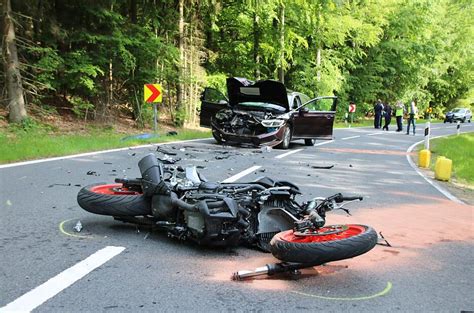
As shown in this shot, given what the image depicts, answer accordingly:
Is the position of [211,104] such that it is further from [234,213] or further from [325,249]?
[325,249]

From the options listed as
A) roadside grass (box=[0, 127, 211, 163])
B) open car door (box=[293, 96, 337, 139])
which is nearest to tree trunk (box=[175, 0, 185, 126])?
roadside grass (box=[0, 127, 211, 163])

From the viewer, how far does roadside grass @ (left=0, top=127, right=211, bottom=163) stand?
10.8 metres

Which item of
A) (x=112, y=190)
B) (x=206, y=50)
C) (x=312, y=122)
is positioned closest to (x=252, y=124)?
(x=312, y=122)

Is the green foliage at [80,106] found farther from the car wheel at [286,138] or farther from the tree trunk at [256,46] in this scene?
the tree trunk at [256,46]

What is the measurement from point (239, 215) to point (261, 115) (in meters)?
10.0

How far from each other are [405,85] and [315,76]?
16380 mm

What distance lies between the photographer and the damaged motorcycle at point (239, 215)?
3943 millimetres

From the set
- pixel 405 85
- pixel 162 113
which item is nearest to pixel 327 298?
pixel 162 113

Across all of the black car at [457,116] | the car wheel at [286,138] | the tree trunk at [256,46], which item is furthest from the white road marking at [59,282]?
the black car at [457,116]

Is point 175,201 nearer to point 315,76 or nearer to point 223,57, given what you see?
point 223,57

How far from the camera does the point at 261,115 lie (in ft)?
47.0

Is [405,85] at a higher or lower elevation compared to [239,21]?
lower

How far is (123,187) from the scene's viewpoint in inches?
222

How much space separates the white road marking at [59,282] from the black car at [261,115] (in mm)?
9951
